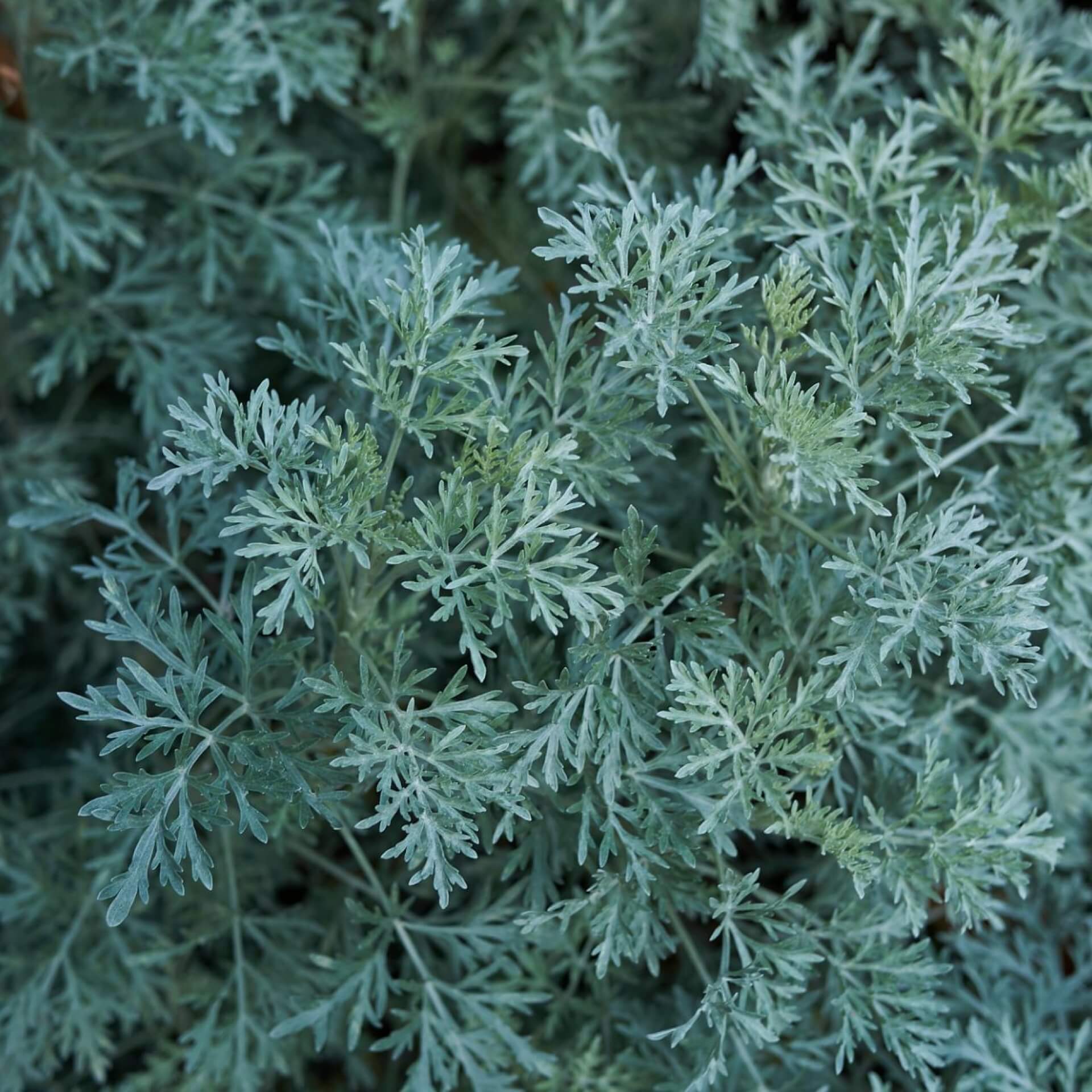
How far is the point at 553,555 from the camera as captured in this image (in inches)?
44.6

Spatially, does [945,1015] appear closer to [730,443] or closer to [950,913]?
[950,913]

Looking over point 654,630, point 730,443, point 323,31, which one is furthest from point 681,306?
point 323,31

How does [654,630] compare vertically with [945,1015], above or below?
above

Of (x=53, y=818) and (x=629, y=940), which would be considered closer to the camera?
(x=629, y=940)

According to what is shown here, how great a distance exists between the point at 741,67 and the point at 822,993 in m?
1.18

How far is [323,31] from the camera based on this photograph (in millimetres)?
1663

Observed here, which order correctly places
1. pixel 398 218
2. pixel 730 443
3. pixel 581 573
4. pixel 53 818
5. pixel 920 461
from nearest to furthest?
pixel 581 573 → pixel 730 443 → pixel 920 461 → pixel 53 818 → pixel 398 218

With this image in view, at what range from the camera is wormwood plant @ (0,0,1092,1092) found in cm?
108

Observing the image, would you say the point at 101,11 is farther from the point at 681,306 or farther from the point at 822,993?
the point at 822,993

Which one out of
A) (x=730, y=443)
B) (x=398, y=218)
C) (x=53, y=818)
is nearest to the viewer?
(x=730, y=443)

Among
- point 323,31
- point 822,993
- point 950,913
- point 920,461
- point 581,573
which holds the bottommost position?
point 822,993

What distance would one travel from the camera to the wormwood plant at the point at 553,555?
3.56ft

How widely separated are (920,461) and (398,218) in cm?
81

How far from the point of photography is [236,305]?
1758 mm
